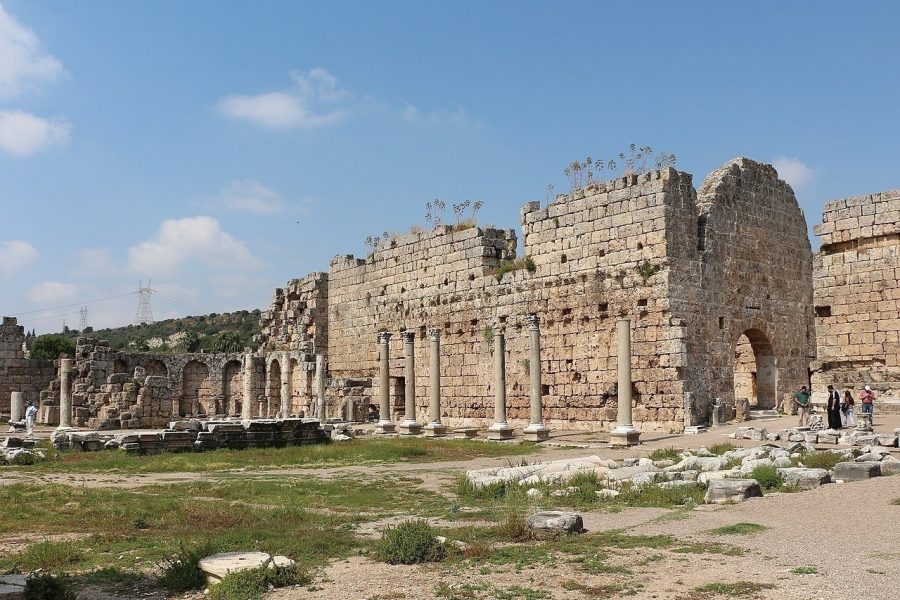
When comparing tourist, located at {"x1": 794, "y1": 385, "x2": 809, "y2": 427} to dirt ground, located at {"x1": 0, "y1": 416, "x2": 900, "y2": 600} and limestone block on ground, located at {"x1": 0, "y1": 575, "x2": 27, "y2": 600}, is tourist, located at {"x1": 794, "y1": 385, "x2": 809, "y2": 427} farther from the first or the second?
limestone block on ground, located at {"x1": 0, "y1": 575, "x2": 27, "y2": 600}

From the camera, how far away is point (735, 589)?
6469mm

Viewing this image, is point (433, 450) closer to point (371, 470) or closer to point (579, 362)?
point (371, 470)

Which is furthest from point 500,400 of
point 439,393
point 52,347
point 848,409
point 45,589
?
point 52,347

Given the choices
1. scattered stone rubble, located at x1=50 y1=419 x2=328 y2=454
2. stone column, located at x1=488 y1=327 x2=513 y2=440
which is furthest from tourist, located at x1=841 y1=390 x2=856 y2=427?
scattered stone rubble, located at x1=50 y1=419 x2=328 y2=454

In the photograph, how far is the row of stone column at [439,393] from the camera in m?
22.4

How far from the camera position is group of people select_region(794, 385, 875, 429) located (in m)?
17.9

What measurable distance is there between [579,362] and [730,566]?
16.7 meters

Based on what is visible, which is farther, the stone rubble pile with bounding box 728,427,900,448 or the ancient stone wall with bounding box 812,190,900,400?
the ancient stone wall with bounding box 812,190,900,400

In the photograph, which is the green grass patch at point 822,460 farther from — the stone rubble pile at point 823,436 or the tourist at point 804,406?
the tourist at point 804,406

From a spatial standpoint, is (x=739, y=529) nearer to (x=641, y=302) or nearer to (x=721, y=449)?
(x=721, y=449)

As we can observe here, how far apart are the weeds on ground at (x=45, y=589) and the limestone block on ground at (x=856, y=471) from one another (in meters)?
9.81

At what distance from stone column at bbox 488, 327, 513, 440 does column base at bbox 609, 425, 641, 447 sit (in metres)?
3.74

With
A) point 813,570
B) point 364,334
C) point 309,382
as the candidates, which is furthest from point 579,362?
point 813,570

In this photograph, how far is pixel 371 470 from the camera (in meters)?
16.8
